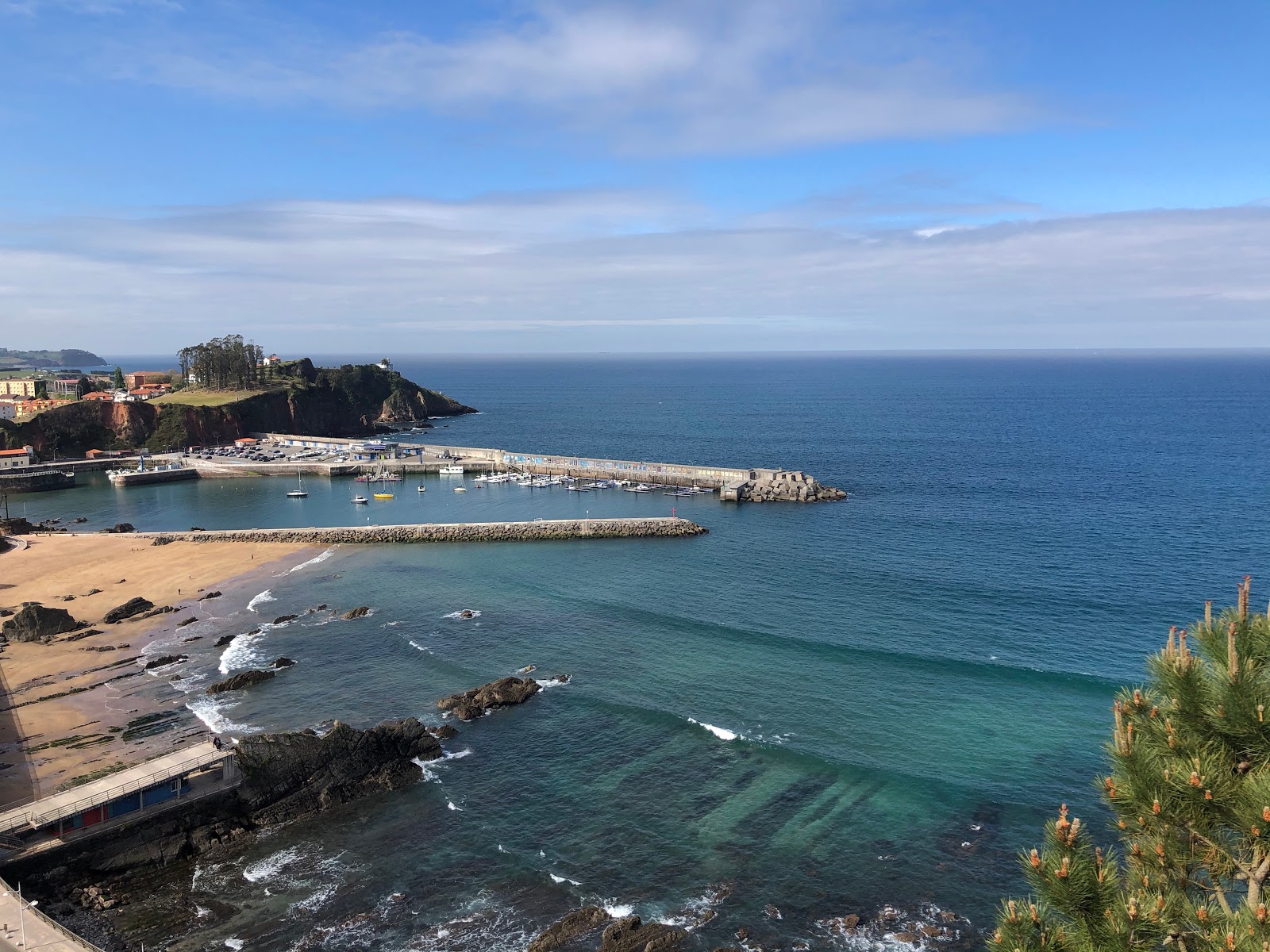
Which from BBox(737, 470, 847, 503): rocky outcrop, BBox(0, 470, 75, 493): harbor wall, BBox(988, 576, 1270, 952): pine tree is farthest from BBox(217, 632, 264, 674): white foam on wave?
BBox(0, 470, 75, 493): harbor wall

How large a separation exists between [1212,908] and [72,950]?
1019 inches

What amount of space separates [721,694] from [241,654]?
27117 mm

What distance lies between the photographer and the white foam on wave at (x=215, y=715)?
125 ft

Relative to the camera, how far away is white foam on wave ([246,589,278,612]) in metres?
→ 57.2

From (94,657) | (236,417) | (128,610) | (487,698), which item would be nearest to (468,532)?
(128,610)

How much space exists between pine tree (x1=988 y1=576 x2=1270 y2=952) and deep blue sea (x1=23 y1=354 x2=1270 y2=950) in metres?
17.3

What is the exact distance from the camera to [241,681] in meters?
43.5

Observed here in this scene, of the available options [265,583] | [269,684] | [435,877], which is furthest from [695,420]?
[435,877]

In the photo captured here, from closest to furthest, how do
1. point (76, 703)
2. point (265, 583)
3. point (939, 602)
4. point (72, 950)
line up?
point (72, 950)
point (76, 703)
point (939, 602)
point (265, 583)

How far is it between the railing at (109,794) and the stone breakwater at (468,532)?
44.4 meters

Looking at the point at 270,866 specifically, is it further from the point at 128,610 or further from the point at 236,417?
the point at 236,417

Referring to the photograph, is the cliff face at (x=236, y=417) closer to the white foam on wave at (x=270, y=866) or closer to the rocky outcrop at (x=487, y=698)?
the rocky outcrop at (x=487, y=698)

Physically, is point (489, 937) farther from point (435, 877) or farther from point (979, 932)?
point (979, 932)

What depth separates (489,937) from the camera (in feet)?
83.9
